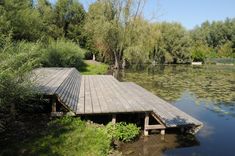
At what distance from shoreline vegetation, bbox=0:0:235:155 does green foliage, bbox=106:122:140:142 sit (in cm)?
3

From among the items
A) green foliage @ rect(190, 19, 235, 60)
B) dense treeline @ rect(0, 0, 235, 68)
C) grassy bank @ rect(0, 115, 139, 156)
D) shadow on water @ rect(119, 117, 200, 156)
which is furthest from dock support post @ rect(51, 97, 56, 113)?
green foliage @ rect(190, 19, 235, 60)

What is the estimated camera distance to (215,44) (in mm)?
83625

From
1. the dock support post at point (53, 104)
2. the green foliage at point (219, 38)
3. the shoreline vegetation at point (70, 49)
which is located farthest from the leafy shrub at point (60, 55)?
the green foliage at point (219, 38)

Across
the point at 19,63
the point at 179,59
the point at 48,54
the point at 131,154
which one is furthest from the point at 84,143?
the point at 179,59

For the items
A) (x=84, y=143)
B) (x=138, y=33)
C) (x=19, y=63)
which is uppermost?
(x=138, y=33)

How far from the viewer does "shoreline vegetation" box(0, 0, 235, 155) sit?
6363 mm

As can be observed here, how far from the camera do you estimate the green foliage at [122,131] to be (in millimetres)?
8406

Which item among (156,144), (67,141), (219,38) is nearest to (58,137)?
(67,141)

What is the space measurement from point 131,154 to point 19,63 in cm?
381

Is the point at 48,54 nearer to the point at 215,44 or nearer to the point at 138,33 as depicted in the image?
the point at 138,33

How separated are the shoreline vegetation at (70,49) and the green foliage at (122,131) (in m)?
0.03

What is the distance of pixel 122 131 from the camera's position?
8680 millimetres

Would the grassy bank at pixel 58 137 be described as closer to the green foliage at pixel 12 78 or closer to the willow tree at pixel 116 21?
the green foliage at pixel 12 78

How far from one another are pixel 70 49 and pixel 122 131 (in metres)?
18.2
